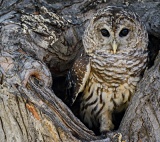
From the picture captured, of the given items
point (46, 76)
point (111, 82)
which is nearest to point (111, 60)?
point (111, 82)

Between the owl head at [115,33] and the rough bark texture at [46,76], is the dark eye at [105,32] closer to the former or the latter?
the owl head at [115,33]

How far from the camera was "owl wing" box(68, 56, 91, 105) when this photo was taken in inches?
130

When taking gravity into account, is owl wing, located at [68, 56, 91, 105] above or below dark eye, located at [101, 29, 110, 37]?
below

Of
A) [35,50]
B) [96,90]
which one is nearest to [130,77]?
[96,90]

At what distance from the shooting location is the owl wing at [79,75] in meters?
3.29

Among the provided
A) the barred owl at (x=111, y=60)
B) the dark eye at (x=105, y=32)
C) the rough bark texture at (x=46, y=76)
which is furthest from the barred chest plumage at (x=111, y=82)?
the rough bark texture at (x=46, y=76)

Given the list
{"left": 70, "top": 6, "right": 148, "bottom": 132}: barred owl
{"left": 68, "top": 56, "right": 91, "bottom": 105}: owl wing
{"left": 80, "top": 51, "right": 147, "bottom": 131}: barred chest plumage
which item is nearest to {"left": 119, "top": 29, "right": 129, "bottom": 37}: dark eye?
{"left": 70, "top": 6, "right": 148, "bottom": 132}: barred owl

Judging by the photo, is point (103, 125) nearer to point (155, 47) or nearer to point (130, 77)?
point (130, 77)

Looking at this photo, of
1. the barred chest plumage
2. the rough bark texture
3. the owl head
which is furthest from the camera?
the barred chest plumage

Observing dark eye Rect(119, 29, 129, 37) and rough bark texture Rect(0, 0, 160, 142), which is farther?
dark eye Rect(119, 29, 129, 37)

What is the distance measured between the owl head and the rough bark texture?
10.0 inches

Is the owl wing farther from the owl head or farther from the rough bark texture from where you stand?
the rough bark texture

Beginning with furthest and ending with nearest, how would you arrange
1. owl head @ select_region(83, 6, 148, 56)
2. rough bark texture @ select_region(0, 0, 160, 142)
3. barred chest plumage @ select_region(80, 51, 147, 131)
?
barred chest plumage @ select_region(80, 51, 147, 131) → owl head @ select_region(83, 6, 148, 56) → rough bark texture @ select_region(0, 0, 160, 142)

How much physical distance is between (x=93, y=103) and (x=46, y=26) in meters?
0.68
